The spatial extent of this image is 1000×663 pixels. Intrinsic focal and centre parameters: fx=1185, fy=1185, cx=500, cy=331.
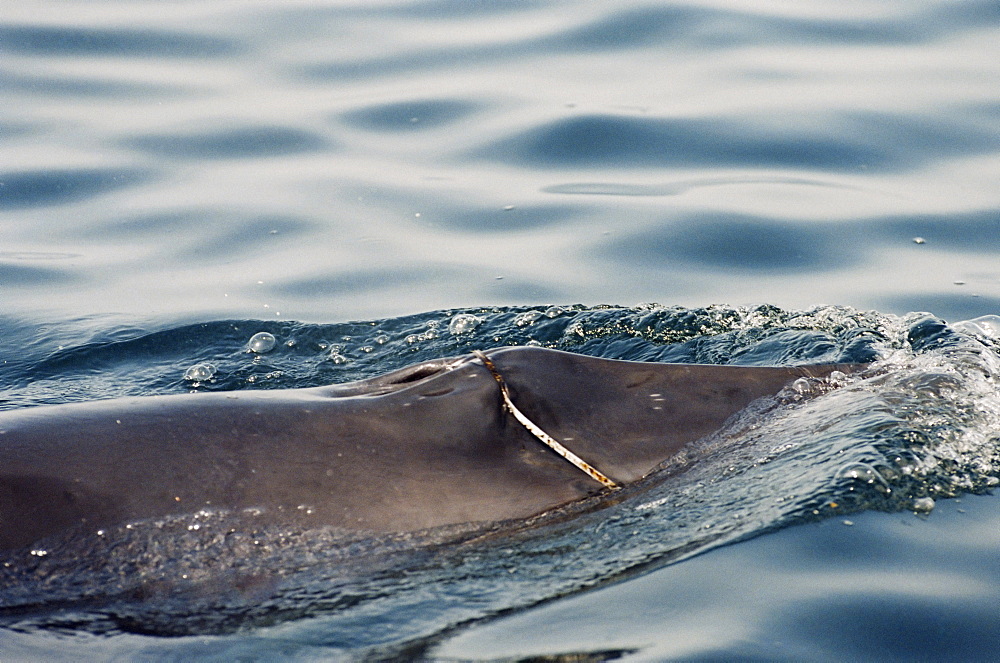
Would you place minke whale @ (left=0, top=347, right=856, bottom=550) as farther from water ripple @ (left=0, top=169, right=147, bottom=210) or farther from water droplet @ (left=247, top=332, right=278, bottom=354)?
water ripple @ (left=0, top=169, right=147, bottom=210)

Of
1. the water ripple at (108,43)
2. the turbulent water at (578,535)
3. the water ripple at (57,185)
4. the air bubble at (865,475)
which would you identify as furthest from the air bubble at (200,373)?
the water ripple at (108,43)

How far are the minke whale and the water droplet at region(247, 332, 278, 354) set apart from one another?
2412 mm

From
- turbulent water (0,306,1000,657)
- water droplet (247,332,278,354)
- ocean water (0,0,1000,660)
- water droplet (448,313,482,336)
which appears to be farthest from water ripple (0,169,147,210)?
water droplet (448,313,482,336)

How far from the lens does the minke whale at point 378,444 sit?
335 cm

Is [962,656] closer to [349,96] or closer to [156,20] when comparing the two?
[349,96]

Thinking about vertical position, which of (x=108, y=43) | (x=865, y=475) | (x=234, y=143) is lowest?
(x=865, y=475)

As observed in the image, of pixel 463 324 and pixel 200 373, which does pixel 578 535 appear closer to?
pixel 463 324

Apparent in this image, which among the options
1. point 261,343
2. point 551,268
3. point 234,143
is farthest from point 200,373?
point 234,143

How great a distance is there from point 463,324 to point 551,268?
3.96 feet

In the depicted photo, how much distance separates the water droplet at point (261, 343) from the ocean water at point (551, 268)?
0.08 m

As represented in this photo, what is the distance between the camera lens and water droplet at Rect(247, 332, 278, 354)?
248 inches

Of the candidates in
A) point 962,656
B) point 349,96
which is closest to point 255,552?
point 962,656

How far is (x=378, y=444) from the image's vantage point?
3.60m

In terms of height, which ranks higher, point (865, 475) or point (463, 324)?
point (463, 324)
